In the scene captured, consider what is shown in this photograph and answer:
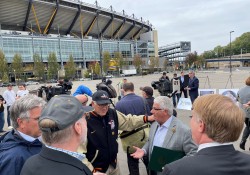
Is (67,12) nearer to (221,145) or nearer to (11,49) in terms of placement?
(11,49)

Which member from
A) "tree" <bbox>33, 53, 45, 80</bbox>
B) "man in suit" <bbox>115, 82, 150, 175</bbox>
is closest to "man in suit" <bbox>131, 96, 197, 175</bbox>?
"man in suit" <bbox>115, 82, 150, 175</bbox>

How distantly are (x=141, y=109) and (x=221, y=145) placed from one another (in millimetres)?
2946

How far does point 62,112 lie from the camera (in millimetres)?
1588

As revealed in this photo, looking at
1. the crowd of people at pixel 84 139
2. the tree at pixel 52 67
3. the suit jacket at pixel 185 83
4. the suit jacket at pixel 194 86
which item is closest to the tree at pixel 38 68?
the tree at pixel 52 67

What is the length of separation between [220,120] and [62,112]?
939 mm

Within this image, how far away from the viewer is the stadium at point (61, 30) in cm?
6818

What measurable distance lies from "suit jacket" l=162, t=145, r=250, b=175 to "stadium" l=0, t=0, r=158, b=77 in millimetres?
52696

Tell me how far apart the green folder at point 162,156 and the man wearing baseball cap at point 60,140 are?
1304mm

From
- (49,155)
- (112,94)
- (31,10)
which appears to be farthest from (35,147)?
(31,10)

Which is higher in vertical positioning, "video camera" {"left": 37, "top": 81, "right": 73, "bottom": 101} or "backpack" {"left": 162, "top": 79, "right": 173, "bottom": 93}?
"video camera" {"left": 37, "top": 81, "right": 73, "bottom": 101}

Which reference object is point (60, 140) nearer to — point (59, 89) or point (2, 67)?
point (59, 89)

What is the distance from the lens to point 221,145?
1480 mm

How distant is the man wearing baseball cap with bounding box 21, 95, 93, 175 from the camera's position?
1.48m

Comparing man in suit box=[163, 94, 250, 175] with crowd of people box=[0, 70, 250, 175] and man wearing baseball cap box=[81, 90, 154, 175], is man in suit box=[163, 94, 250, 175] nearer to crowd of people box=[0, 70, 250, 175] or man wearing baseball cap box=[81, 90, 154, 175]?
crowd of people box=[0, 70, 250, 175]
